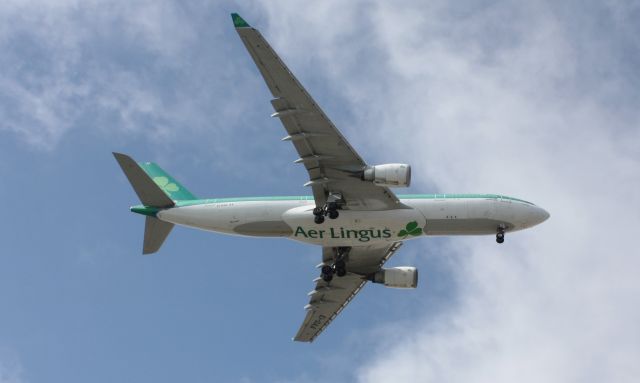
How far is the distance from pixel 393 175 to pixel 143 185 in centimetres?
1728

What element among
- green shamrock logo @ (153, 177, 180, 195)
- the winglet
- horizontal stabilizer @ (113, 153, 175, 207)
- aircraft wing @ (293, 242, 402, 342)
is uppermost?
the winglet

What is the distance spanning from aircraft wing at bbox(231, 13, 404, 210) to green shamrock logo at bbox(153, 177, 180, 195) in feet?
42.2

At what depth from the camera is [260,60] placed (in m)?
55.8

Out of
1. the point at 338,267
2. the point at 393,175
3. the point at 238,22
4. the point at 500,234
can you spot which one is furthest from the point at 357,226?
the point at 238,22

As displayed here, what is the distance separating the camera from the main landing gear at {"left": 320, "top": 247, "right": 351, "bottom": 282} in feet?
238

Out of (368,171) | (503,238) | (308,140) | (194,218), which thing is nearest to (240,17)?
(308,140)

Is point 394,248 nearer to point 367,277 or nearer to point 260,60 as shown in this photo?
point 367,277

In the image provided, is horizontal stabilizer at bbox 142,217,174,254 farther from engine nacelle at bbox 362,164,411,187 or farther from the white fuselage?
engine nacelle at bbox 362,164,411,187

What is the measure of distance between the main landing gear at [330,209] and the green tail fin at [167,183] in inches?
445

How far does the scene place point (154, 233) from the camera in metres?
71.4

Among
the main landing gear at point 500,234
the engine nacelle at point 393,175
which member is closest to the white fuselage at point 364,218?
the main landing gear at point 500,234

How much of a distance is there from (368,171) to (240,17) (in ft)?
47.3

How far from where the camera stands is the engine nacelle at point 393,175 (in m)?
62.9

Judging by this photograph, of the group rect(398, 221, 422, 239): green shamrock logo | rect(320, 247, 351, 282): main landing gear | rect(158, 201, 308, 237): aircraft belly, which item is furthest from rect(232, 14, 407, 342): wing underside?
rect(158, 201, 308, 237): aircraft belly
